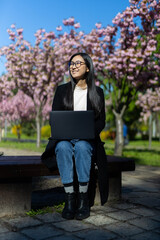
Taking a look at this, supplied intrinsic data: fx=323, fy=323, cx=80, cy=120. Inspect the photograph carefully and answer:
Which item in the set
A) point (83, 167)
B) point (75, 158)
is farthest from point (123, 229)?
point (75, 158)

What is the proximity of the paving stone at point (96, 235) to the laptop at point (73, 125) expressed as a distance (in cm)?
97

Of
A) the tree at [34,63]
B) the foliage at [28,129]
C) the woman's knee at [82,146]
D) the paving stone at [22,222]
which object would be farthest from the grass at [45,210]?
the foliage at [28,129]

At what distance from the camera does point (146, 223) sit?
11.2 feet

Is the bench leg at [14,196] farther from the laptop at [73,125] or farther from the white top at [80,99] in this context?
the white top at [80,99]

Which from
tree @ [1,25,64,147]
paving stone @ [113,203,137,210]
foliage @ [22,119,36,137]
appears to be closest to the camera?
paving stone @ [113,203,137,210]

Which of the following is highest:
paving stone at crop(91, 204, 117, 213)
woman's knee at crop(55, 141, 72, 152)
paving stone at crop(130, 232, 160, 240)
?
woman's knee at crop(55, 141, 72, 152)

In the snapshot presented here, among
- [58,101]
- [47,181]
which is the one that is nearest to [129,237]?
[58,101]

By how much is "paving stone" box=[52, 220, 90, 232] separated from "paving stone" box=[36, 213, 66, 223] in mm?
127

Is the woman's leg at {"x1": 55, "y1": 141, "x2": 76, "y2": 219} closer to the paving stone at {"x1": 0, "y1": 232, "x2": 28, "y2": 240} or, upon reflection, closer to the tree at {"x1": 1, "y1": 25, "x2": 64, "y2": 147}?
the paving stone at {"x1": 0, "y1": 232, "x2": 28, "y2": 240}

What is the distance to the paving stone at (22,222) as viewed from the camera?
10.7 feet

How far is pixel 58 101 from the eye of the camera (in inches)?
155

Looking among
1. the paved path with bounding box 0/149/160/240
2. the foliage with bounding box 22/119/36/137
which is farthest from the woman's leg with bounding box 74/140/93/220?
the foliage with bounding box 22/119/36/137

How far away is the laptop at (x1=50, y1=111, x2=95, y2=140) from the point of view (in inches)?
138

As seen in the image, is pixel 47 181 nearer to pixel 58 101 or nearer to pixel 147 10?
pixel 58 101
